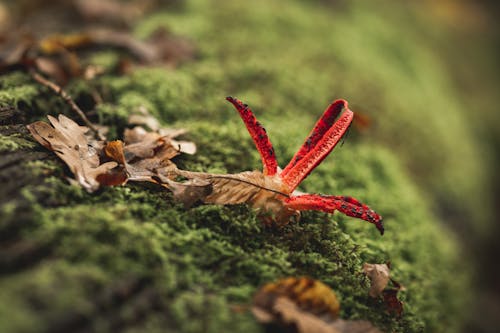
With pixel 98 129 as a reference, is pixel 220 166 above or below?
above

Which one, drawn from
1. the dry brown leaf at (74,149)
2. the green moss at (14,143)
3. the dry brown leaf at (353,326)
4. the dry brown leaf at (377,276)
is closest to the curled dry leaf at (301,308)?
the dry brown leaf at (353,326)

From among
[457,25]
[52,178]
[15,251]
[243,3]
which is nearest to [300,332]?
[15,251]

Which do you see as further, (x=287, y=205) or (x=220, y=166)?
(x=220, y=166)

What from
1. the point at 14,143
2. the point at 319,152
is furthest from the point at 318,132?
the point at 14,143

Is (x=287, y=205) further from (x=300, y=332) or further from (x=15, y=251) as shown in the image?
(x=15, y=251)

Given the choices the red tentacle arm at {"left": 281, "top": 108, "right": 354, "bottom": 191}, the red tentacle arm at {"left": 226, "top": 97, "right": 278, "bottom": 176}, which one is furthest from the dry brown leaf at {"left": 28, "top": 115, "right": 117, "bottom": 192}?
the red tentacle arm at {"left": 281, "top": 108, "right": 354, "bottom": 191}

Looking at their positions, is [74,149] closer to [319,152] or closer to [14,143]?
[14,143]
